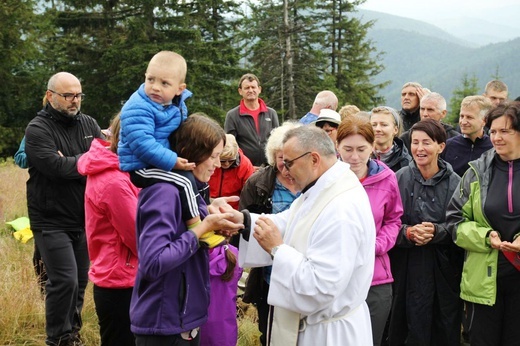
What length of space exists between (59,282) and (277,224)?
2305 mm

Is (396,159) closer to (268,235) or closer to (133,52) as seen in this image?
(268,235)

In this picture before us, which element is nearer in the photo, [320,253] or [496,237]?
[320,253]

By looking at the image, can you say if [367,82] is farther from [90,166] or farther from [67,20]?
[90,166]

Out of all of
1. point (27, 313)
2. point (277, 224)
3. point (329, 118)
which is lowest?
point (27, 313)

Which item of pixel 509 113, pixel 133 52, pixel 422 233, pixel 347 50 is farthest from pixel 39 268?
pixel 347 50

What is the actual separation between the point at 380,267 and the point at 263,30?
998 inches

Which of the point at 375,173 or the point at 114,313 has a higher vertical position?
the point at 375,173

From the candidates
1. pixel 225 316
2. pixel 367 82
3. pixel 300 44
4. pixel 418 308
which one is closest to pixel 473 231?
pixel 418 308

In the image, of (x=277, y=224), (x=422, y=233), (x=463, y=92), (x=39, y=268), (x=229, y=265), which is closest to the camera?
(x=277, y=224)

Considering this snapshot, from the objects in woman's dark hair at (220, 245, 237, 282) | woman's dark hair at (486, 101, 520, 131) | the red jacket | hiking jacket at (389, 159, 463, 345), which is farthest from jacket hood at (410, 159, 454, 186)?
woman's dark hair at (220, 245, 237, 282)

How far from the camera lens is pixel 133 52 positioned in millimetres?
23906

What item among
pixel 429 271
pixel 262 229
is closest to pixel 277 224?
pixel 262 229

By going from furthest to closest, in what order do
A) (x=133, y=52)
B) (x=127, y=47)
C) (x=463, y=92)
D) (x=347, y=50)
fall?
(x=347, y=50) < (x=463, y=92) < (x=127, y=47) < (x=133, y=52)

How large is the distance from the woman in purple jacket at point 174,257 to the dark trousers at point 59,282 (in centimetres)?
198
